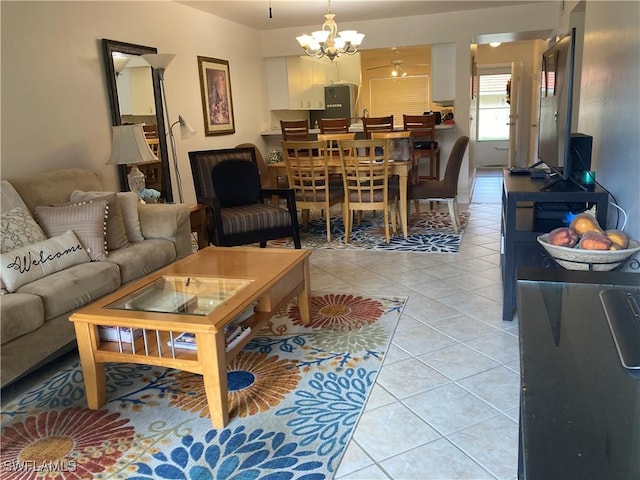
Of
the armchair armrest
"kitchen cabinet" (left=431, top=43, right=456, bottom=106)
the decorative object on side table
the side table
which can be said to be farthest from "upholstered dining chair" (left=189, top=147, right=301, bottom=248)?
"kitchen cabinet" (left=431, top=43, right=456, bottom=106)

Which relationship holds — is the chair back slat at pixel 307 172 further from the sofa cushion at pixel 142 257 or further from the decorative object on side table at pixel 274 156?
the decorative object on side table at pixel 274 156

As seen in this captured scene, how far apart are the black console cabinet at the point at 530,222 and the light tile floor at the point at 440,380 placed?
31cm

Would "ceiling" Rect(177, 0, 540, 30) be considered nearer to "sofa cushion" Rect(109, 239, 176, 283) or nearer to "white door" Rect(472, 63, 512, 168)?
"sofa cushion" Rect(109, 239, 176, 283)

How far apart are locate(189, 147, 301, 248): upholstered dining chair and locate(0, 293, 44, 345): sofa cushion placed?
1776mm

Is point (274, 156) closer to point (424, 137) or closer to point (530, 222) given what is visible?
point (424, 137)

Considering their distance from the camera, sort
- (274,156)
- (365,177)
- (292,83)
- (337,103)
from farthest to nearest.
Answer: (337,103)
(292,83)
(274,156)
(365,177)

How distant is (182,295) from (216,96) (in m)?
4.21

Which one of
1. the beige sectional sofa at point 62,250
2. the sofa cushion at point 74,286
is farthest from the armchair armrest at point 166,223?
the sofa cushion at point 74,286

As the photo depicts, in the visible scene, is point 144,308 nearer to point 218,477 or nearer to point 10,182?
point 218,477

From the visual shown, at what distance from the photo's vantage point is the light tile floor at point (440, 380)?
1.81 metres

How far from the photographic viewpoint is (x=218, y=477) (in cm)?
177

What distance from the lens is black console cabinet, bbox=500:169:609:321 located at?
2.65 metres

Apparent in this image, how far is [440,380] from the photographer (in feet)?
7.71

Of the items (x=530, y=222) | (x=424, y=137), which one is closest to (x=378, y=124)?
(x=424, y=137)
